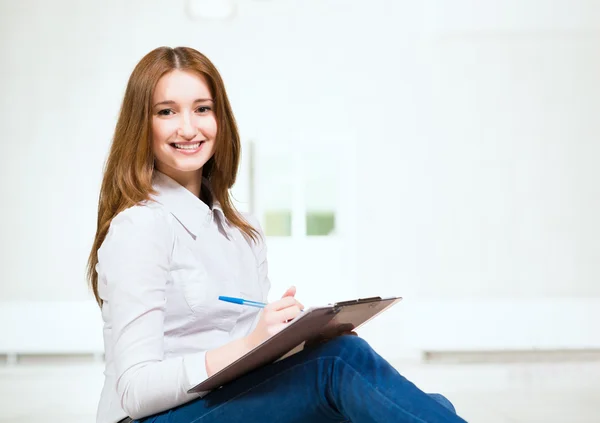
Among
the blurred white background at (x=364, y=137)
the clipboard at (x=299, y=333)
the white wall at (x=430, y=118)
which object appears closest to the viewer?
the clipboard at (x=299, y=333)

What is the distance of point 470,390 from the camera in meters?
3.83

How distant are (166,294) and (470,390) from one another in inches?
110

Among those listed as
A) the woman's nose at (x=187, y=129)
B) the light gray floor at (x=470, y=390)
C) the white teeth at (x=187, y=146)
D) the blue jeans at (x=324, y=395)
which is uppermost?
the woman's nose at (x=187, y=129)

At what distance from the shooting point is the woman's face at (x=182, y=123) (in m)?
1.48

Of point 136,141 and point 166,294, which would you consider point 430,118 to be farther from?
point 166,294

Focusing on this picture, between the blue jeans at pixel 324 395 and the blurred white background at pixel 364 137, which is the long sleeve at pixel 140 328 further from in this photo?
the blurred white background at pixel 364 137

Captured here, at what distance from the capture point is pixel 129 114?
57.6 inches

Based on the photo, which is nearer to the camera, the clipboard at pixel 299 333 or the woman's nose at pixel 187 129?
the clipboard at pixel 299 333

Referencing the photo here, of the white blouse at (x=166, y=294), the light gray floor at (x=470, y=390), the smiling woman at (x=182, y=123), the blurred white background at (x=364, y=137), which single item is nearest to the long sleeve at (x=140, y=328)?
the white blouse at (x=166, y=294)

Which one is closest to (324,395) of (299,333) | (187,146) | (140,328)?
(299,333)

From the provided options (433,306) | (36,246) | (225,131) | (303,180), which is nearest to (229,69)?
(303,180)

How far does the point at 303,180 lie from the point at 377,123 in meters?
0.73

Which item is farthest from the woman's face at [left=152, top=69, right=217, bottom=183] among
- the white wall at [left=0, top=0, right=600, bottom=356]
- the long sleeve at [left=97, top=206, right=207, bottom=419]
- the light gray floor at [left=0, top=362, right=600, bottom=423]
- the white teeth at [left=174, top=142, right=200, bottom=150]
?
the white wall at [left=0, top=0, right=600, bottom=356]

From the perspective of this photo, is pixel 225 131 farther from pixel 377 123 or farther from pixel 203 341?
pixel 377 123
